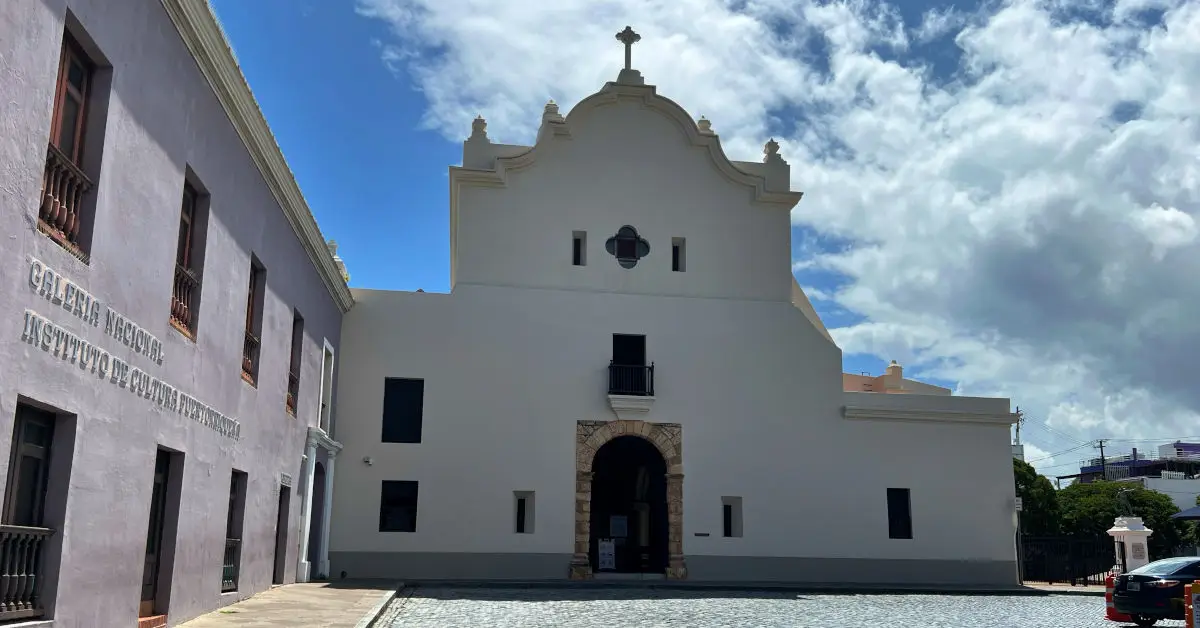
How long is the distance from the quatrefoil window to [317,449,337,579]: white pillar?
715cm

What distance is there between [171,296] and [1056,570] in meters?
20.8

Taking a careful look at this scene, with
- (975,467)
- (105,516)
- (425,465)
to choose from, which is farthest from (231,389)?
(975,467)

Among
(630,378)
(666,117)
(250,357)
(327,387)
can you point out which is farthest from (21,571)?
(666,117)

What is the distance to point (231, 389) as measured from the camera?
39.3 feet

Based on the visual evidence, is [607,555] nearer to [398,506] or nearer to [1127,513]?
[398,506]

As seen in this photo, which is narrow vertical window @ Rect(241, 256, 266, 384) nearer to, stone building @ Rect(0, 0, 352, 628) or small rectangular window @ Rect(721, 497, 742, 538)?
stone building @ Rect(0, 0, 352, 628)

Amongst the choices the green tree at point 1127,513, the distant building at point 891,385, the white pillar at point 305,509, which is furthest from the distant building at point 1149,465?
the white pillar at point 305,509

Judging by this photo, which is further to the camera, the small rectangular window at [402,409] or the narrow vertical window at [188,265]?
the small rectangular window at [402,409]

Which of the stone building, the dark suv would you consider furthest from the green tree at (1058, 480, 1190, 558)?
the stone building

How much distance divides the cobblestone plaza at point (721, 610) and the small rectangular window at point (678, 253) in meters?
7.27

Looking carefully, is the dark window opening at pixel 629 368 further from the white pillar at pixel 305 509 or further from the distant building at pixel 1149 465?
the distant building at pixel 1149 465

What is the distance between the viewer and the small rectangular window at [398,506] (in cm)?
1947

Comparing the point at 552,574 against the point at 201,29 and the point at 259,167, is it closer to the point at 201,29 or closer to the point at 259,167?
the point at 259,167

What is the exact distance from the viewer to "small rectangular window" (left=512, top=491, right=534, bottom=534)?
19891mm
